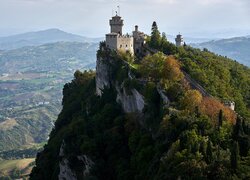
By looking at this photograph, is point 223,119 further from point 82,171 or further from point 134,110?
point 82,171

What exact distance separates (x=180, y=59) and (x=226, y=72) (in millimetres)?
9654

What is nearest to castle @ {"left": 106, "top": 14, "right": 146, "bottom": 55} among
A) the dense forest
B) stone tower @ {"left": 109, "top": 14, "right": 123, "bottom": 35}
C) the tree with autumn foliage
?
stone tower @ {"left": 109, "top": 14, "right": 123, "bottom": 35}

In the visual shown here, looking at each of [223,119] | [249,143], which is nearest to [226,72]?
[223,119]

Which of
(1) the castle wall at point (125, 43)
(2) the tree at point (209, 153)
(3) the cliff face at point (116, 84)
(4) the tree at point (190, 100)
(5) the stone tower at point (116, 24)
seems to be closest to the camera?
(2) the tree at point (209, 153)

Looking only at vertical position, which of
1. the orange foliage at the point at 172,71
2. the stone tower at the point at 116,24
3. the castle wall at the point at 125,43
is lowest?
the orange foliage at the point at 172,71

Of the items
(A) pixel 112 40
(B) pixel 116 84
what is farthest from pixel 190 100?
(A) pixel 112 40

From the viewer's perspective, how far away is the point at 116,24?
84.9m

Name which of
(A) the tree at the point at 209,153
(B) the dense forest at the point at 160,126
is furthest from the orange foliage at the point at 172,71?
(A) the tree at the point at 209,153

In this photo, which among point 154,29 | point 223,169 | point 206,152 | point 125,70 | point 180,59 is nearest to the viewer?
point 223,169

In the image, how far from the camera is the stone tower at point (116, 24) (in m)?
84.6

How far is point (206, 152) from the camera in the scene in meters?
39.8

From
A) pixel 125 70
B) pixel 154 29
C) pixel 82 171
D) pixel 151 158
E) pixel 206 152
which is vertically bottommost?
pixel 82 171

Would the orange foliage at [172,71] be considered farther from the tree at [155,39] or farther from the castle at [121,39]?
the tree at [155,39]

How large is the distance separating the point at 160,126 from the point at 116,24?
3884 cm
